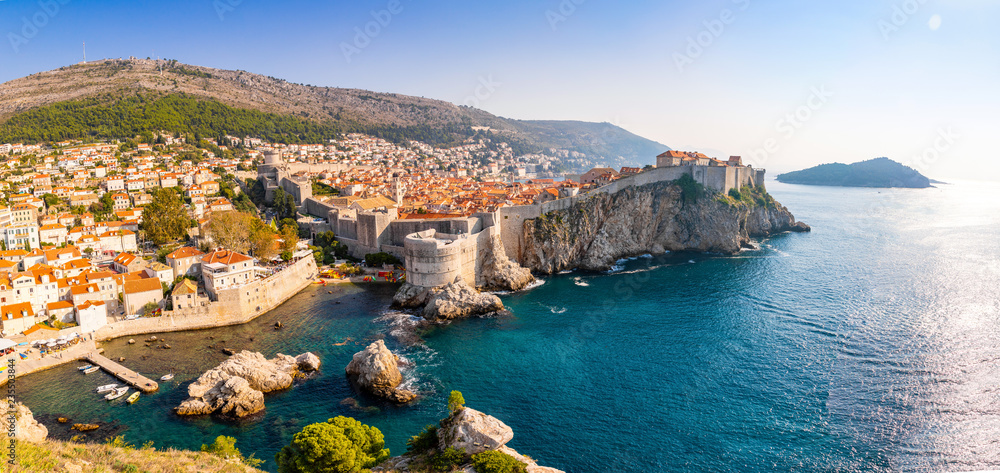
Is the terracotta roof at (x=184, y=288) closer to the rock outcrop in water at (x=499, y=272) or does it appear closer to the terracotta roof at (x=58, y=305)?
the terracotta roof at (x=58, y=305)

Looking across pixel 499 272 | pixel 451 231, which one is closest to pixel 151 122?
pixel 451 231

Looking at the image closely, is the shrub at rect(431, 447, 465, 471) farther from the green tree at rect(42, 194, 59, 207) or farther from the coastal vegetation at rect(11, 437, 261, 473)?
the green tree at rect(42, 194, 59, 207)

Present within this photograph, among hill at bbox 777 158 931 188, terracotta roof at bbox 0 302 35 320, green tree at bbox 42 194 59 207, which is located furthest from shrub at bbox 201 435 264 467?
hill at bbox 777 158 931 188

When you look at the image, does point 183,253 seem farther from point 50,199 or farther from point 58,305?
point 50,199

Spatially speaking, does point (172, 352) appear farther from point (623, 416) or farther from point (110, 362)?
point (623, 416)

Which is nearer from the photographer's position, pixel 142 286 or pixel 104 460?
pixel 104 460

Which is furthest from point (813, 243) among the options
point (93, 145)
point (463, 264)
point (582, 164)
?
point (582, 164)
